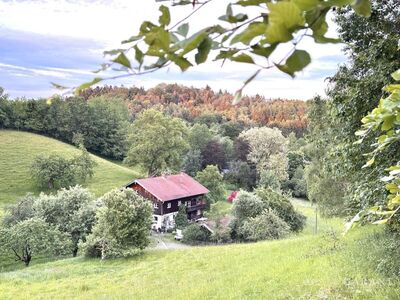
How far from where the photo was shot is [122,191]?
24.0 meters

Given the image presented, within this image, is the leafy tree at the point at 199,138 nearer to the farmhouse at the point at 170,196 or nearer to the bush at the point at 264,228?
the farmhouse at the point at 170,196

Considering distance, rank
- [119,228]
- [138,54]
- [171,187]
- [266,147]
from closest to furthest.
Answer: [138,54] < [119,228] < [171,187] < [266,147]

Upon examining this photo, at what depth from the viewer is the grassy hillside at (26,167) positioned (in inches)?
1671

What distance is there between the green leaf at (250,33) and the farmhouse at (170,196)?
3376 cm

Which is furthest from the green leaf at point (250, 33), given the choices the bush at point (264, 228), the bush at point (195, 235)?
the bush at point (195, 235)

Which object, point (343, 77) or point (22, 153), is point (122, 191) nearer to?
point (343, 77)

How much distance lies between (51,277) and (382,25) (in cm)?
1584

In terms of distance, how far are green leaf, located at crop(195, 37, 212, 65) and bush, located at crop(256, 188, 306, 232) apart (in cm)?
2993

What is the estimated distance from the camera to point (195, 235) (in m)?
30.0

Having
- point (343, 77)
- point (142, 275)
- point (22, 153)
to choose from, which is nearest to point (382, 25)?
point (343, 77)

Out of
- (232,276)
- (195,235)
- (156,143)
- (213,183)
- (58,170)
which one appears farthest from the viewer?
(156,143)

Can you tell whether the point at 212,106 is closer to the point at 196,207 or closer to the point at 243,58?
the point at 196,207

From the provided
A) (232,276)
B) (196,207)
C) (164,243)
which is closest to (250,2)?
(232,276)

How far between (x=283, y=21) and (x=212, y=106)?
86724mm
